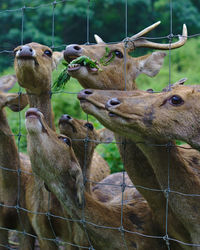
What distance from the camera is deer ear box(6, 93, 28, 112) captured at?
521 centimetres

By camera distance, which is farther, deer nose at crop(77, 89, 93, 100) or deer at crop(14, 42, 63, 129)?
deer at crop(14, 42, 63, 129)

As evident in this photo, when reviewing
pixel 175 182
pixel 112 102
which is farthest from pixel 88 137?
pixel 112 102

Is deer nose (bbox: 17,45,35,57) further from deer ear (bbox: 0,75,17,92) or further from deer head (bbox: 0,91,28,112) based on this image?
deer ear (bbox: 0,75,17,92)

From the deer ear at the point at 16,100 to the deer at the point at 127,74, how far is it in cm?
106

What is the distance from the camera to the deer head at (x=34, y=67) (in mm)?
4457

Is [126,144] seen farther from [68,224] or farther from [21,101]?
[21,101]

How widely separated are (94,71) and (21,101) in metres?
1.26

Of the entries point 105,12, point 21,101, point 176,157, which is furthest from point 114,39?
point 176,157

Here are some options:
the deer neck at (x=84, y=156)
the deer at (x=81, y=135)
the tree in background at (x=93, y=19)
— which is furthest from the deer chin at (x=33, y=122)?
the tree in background at (x=93, y=19)

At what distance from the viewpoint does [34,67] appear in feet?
14.9

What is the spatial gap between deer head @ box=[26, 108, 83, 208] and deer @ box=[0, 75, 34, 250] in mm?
1142

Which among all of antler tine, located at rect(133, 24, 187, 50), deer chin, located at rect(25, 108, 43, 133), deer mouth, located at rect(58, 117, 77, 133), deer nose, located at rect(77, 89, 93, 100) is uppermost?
antler tine, located at rect(133, 24, 187, 50)

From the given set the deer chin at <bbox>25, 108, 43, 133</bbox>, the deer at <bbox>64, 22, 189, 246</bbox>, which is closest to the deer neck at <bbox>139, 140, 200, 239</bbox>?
the deer at <bbox>64, 22, 189, 246</bbox>

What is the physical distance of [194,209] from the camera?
3.85m
